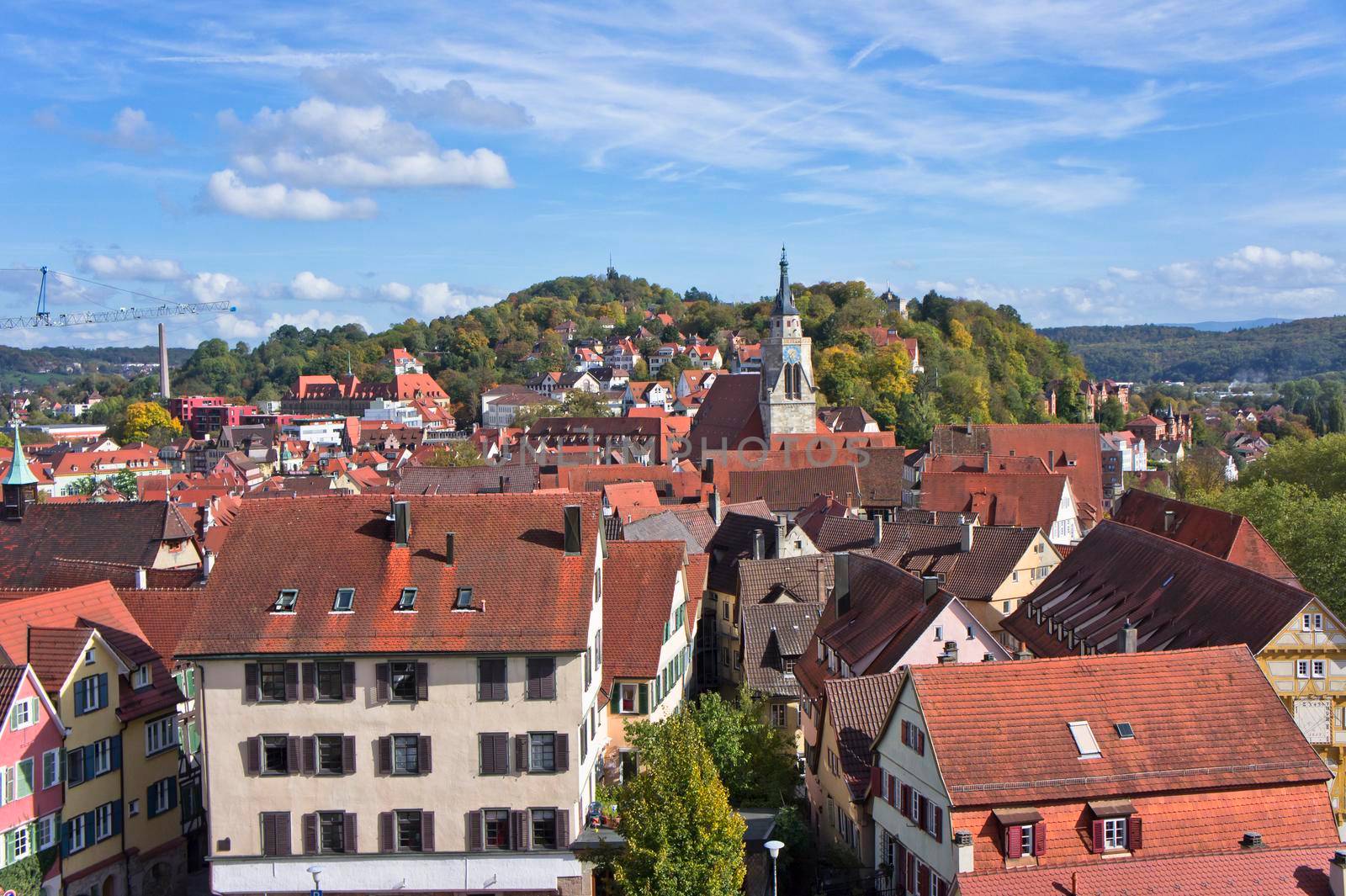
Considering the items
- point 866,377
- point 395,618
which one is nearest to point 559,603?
point 395,618

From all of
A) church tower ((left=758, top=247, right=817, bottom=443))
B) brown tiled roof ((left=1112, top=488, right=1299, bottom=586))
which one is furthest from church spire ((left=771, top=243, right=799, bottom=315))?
brown tiled roof ((left=1112, top=488, right=1299, bottom=586))

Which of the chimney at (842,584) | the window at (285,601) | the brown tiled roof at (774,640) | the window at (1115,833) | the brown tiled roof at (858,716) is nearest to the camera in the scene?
the window at (1115,833)

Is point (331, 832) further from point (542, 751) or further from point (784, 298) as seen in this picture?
point (784, 298)

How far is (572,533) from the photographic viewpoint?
26.3 metres

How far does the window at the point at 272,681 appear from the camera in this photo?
83.7 feet

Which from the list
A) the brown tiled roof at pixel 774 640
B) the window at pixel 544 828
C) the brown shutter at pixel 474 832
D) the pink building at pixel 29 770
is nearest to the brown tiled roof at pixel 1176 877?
the window at pixel 544 828

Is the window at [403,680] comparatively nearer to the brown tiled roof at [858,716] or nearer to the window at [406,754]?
the window at [406,754]

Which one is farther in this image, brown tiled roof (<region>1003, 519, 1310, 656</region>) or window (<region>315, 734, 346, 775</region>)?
brown tiled roof (<region>1003, 519, 1310, 656</region>)

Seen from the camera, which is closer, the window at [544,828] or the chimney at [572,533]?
the window at [544,828]

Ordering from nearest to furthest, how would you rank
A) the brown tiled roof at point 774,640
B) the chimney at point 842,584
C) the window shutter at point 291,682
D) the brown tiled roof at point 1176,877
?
1. the brown tiled roof at point 1176,877
2. the window shutter at point 291,682
3. the brown tiled roof at point 774,640
4. the chimney at point 842,584

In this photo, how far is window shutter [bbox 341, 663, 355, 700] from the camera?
83.1ft

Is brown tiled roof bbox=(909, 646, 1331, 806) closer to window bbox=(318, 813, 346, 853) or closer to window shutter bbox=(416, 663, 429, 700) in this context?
window shutter bbox=(416, 663, 429, 700)

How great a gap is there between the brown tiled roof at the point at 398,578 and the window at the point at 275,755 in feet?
6.47

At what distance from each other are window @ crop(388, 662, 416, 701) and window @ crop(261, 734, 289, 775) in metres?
2.50
